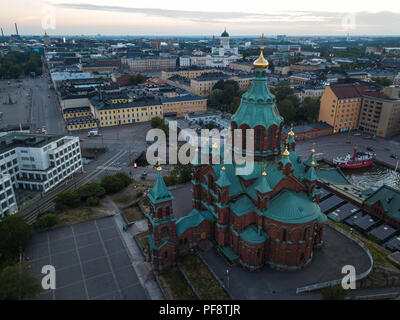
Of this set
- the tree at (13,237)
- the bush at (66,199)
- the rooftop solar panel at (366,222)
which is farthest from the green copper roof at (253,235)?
the bush at (66,199)

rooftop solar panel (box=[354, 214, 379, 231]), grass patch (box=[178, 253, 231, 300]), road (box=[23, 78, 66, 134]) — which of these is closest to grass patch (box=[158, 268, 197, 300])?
grass patch (box=[178, 253, 231, 300])

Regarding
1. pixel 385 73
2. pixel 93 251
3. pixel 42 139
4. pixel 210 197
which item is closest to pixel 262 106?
pixel 210 197

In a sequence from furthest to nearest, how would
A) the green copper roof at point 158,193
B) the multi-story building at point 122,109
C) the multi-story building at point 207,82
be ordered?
the multi-story building at point 207,82 < the multi-story building at point 122,109 < the green copper roof at point 158,193

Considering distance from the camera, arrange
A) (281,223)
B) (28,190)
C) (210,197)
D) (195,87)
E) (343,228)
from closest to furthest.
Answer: (281,223), (210,197), (343,228), (28,190), (195,87)

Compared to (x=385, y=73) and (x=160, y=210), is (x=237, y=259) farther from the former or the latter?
(x=385, y=73)

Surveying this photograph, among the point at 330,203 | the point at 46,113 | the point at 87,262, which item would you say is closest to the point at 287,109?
the point at 330,203

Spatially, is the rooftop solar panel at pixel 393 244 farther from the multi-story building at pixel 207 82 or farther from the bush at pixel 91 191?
the multi-story building at pixel 207 82

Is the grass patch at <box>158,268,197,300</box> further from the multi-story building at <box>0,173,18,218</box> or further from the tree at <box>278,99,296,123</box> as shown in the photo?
the tree at <box>278,99,296,123</box>

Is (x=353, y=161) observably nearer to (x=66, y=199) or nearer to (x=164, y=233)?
(x=164, y=233)
